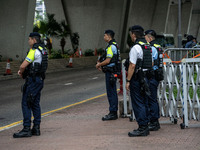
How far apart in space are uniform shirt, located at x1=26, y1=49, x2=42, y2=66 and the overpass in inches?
803

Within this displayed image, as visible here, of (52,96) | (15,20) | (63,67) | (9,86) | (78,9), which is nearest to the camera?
(52,96)

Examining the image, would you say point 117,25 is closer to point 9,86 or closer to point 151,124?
point 9,86

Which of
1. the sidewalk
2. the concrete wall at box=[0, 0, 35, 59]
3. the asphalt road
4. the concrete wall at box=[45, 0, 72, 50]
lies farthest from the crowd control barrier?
the concrete wall at box=[45, 0, 72, 50]

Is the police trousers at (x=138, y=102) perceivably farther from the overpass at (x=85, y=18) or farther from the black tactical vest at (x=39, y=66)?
the overpass at (x=85, y=18)

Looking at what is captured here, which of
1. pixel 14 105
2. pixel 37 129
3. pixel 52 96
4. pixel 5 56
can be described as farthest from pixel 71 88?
pixel 5 56

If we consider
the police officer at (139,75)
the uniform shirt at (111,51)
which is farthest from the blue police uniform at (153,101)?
the uniform shirt at (111,51)

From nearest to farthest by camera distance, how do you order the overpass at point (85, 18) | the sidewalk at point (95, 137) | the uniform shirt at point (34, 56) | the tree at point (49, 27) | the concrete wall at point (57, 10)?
the sidewalk at point (95, 137), the uniform shirt at point (34, 56), the overpass at point (85, 18), the tree at point (49, 27), the concrete wall at point (57, 10)

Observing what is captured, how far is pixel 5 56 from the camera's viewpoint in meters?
28.1

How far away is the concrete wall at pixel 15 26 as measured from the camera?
91.4ft

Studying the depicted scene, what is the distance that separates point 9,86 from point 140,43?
12.7m

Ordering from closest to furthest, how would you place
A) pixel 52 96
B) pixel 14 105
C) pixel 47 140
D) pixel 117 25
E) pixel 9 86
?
pixel 47 140 < pixel 14 105 < pixel 52 96 < pixel 9 86 < pixel 117 25

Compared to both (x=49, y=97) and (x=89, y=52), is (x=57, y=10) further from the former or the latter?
(x=49, y=97)

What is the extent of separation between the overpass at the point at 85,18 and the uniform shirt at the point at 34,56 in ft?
66.9

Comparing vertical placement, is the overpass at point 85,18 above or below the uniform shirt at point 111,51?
above
